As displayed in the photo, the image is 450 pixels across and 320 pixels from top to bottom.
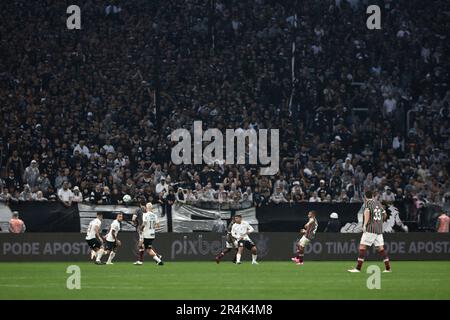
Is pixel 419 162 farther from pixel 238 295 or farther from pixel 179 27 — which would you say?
pixel 238 295

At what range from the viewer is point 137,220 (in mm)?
38625

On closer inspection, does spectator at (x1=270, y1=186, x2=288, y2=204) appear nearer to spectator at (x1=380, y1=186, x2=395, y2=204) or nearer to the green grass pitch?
spectator at (x1=380, y1=186, x2=395, y2=204)

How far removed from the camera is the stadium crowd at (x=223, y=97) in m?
41.0

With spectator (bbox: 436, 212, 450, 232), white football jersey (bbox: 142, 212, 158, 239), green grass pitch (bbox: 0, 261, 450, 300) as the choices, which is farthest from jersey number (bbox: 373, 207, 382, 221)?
spectator (bbox: 436, 212, 450, 232)

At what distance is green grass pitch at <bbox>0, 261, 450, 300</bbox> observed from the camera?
21984 mm

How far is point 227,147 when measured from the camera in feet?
141

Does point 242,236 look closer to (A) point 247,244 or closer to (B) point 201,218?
(A) point 247,244

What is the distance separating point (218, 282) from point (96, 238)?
1142 centimetres

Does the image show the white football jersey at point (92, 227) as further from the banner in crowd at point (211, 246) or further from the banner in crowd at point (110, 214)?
the banner in crowd at point (110, 214)

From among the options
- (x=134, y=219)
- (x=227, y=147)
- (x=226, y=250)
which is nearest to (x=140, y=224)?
(x=134, y=219)

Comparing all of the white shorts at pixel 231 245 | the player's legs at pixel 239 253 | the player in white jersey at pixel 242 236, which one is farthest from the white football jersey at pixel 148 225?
the player's legs at pixel 239 253

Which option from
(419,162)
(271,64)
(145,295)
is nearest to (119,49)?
(271,64)

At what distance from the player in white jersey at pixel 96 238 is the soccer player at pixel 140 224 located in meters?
1.38

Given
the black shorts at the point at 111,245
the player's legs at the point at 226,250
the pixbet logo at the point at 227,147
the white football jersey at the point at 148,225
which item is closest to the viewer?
the white football jersey at the point at 148,225
